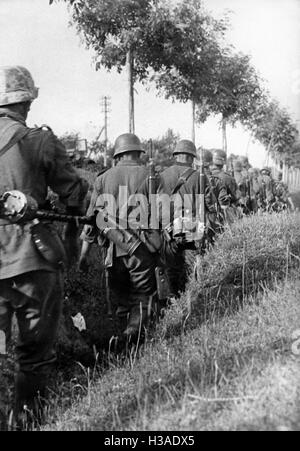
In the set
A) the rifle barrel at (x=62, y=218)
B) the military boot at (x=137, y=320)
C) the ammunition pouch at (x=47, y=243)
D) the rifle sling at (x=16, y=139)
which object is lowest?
the military boot at (x=137, y=320)

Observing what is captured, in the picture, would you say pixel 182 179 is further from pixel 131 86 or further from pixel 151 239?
pixel 131 86

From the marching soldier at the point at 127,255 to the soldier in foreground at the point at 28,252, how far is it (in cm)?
170

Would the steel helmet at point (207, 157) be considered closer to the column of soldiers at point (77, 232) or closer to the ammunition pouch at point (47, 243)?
the column of soldiers at point (77, 232)

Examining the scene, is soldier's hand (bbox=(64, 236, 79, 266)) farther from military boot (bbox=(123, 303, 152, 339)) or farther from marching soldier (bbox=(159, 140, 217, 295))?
marching soldier (bbox=(159, 140, 217, 295))

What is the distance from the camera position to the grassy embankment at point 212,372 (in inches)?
120

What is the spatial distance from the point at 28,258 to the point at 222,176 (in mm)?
6987

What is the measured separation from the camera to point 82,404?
401 cm

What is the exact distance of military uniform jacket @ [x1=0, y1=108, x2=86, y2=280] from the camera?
3.79 m

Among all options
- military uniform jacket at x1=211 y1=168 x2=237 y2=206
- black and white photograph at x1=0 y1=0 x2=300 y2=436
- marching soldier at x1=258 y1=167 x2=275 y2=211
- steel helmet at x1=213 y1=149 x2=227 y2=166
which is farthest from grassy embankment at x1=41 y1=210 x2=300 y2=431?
marching soldier at x1=258 y1=167 x2=275 y2=211

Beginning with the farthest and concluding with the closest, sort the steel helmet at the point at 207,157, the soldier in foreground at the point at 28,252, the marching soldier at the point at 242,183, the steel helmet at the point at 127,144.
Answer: the marching soldier at the point at 242,183 < the steel helmet at the point at 207,157 < the steel helmet at the point at 127,144 < the soldier in foreground at the point at 28,252

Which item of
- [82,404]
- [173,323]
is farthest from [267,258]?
[82,404]

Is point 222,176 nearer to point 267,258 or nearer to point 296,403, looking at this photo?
point 267,258

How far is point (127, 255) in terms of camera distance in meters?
5.73

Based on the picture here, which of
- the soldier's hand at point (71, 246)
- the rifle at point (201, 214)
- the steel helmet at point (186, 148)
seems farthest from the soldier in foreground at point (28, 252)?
the steel helmet at point (186, 148)
